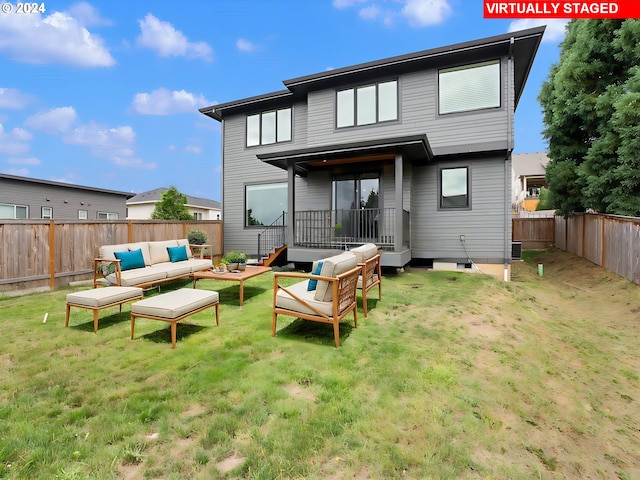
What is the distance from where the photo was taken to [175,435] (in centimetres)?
218

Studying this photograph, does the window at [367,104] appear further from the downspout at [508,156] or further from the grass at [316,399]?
the grass at [316,399]

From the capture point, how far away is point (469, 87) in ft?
29.1

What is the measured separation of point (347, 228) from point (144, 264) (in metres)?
5.72

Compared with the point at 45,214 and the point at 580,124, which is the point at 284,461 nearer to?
the point at 580,124

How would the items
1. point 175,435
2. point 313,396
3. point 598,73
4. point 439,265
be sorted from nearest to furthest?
point 175,435 → point 313,396 → point 439,265 → point 598,73

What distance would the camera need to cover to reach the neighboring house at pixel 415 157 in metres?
8.39

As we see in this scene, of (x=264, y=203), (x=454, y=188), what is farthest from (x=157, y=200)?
(x=454, y=188)

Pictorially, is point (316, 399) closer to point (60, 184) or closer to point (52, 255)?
point (52, 255)

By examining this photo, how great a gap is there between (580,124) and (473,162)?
286 inches

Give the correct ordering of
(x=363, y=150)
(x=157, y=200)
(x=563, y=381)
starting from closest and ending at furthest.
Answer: (x=563, y=381)
(x=363, y=150)
(x=157, y=200)

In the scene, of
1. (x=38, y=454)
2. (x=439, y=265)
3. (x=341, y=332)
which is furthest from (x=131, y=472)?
(x=439, y=265)

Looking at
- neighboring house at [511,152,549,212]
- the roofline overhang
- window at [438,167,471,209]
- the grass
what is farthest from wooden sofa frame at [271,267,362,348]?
neighboring house at [511,152,549,212]

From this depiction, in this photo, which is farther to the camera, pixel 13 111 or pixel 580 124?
pixel 13 111

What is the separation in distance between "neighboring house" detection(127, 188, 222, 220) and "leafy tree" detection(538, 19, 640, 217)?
82.4 feet
